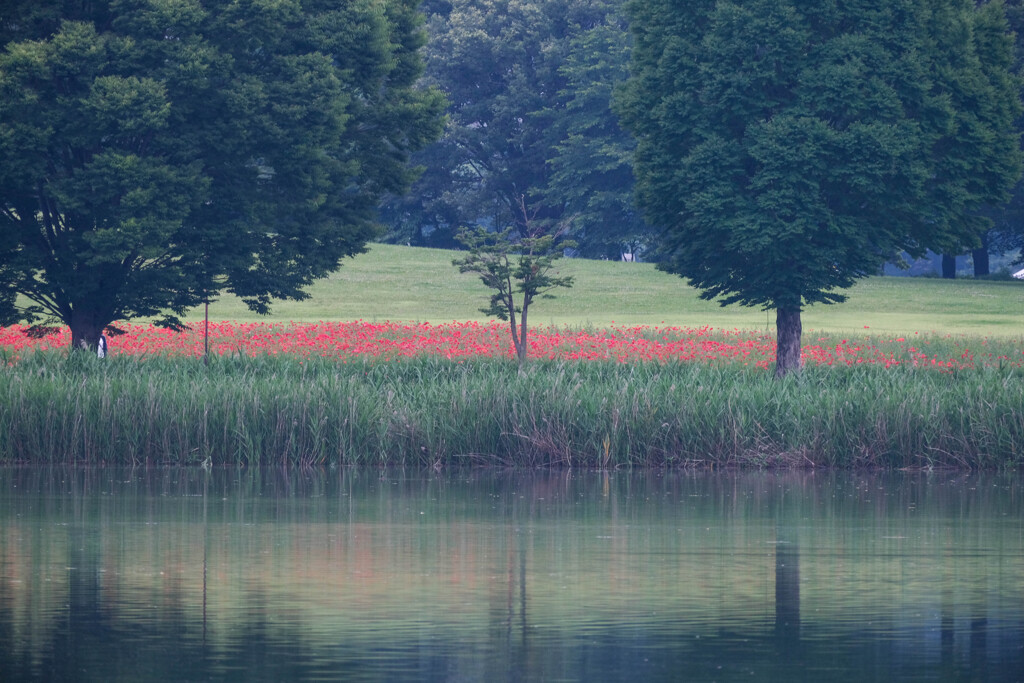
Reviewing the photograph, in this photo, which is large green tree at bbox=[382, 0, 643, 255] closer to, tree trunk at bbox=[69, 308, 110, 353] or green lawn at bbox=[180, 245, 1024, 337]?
green lawn at bbox=[180, 245, 1024, 337]

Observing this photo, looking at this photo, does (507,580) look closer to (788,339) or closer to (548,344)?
(788,339)

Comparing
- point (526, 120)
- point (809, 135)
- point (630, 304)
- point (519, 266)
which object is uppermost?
point (526, 120)

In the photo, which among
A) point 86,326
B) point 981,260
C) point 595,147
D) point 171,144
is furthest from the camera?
point 595,147

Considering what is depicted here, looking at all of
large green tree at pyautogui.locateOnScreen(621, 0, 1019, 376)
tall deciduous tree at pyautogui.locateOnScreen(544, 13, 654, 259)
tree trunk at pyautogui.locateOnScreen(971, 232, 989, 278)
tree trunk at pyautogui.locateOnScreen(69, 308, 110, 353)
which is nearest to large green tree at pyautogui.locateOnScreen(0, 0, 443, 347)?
tree trunk at pyautogui.locateOnScreen(69, 308, 110, 353)

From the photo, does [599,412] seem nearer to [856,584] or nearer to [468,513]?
[468,513]

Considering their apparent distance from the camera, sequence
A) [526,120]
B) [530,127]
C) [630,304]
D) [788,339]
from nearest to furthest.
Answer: [788,339], [630,304], [530,127], [526,120]

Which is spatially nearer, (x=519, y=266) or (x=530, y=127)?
(x=519, y=266)

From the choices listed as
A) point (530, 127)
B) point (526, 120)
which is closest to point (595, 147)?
point (530, 127)

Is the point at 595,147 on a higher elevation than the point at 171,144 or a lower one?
higher

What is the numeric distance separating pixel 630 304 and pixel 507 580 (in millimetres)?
42504

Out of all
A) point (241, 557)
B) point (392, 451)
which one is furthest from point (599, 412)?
point (241, 557)

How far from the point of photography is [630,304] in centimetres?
5519

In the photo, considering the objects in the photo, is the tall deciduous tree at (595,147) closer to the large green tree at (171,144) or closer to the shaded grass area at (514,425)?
the large green tree at (171,144)

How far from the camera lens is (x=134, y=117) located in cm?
2928
